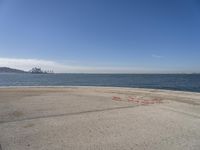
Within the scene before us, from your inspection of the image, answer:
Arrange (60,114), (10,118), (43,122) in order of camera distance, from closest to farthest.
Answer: (43,122)
(10,118)
(60,114)

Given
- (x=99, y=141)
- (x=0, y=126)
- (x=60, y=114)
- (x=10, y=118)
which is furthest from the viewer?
(x=60, y=114)

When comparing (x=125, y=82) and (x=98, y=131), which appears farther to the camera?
(x=125, y=82)

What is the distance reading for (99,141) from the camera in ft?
15.8

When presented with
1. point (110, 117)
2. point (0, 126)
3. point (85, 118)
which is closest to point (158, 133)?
point (110, 117)

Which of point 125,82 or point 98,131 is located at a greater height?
point 98,131

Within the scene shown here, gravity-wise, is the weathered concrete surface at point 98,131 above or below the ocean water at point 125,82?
above

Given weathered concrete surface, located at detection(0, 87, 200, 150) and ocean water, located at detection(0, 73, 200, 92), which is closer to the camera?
weathered concrete surface, located at detection(0, 87, 200, 150)

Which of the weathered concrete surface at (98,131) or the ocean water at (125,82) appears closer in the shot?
the weathered concrete surface at (98,131)

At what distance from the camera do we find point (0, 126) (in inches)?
241

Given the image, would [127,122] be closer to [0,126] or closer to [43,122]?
[43,122]

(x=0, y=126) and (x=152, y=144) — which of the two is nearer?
(x=152, y=144)

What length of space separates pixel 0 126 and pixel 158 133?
16.1 feet

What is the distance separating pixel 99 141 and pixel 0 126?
11.3ft

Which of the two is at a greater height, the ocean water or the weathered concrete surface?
the weathered concrete surface
